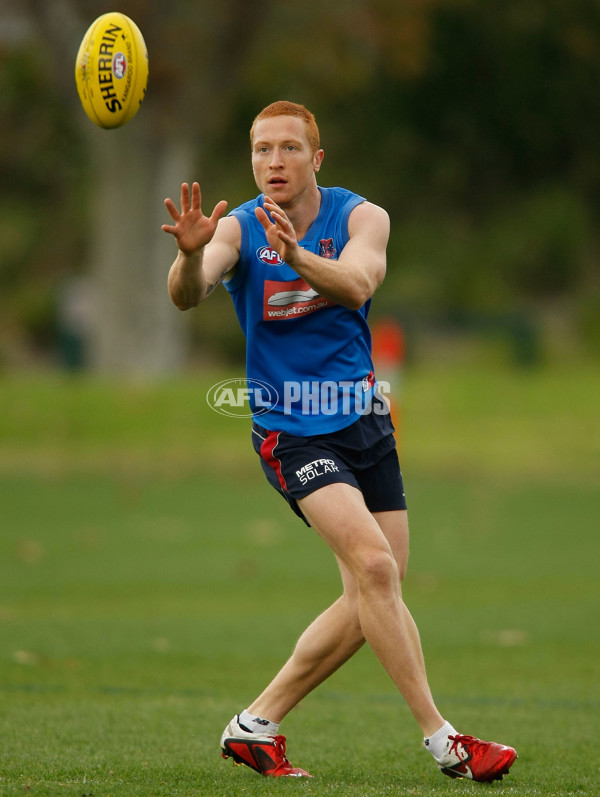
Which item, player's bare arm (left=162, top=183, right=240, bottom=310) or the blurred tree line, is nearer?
player's bare arm (left=162, top=183, right=240, bottom=310)

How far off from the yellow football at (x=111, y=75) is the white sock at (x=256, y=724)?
2665mm

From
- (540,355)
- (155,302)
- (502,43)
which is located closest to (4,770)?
(155,302)

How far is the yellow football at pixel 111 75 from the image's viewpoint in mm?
5617

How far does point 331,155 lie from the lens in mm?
31406

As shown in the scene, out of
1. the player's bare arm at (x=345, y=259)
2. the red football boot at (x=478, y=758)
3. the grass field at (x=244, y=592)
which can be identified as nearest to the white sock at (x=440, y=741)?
the red football boot at (x=478, y=758)

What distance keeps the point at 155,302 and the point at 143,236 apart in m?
1.13

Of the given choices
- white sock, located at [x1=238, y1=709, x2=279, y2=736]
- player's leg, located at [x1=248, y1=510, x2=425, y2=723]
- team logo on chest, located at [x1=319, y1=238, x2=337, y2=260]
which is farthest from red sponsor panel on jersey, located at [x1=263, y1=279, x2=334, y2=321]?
white sock, located at [x1=238, y1=709, x2=279, y2=736]

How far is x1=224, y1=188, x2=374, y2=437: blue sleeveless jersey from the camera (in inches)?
187

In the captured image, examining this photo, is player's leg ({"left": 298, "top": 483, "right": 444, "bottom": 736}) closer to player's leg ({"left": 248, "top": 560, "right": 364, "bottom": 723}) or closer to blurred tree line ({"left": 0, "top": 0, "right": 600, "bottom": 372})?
player's leg ({"left": 248, "top": 560, "right": 364, "bottom": 723})

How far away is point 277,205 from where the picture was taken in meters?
4.67

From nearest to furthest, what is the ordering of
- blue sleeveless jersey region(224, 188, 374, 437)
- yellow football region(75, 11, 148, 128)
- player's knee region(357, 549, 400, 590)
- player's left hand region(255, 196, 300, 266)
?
player's left hand region(255, 196, 300, 266), player's knee region(357, 549, 400, 590), blue sleeveless jersey region(224, 188, 374, 437), yellow football region(75, 11, 148, 128)

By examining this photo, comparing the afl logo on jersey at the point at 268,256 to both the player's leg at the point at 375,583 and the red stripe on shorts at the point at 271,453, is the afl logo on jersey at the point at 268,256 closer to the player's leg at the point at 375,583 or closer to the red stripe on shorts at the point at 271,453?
the red stripe on shorts at the point at 271,453

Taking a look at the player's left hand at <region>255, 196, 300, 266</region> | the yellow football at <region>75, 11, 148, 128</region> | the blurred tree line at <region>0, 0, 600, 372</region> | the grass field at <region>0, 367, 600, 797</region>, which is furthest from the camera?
the blurred tree line at <region>0, 0, 600, 372</region>

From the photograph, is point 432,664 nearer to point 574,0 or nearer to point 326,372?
point 326,372
